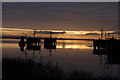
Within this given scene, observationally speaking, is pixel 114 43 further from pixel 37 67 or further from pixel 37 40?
pixel 37 40

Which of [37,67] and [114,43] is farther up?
[114,43]

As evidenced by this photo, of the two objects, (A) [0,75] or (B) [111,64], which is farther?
(B) [111,64]

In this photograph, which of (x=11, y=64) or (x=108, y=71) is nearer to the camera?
(x=11, y=64)

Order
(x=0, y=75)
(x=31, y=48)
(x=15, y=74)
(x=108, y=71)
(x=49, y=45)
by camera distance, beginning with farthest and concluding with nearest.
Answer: (x=49, y=45), (x=31, y=48), (x=108, y=71), (x=15, y=74), (x=0, y=75)

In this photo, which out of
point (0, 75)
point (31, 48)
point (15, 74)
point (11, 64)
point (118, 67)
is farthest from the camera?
point (31, 48)

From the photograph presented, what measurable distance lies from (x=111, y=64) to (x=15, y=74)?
1274 cm

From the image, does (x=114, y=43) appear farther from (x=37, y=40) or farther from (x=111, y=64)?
(x=37, y=40)

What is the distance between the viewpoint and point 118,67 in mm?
26875

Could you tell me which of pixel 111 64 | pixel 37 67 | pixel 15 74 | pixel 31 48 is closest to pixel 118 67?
pixel 111 64

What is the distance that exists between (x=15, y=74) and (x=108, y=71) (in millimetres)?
10250

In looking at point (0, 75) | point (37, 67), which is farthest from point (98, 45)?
point (0, 75)

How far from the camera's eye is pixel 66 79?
1759cm

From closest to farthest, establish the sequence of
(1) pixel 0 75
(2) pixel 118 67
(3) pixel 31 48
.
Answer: (1) pixel 0 75, (2) pixel 118 67, (3) pixel 31 48

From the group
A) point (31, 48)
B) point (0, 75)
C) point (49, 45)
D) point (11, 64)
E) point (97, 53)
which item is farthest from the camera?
point (49, 45)
